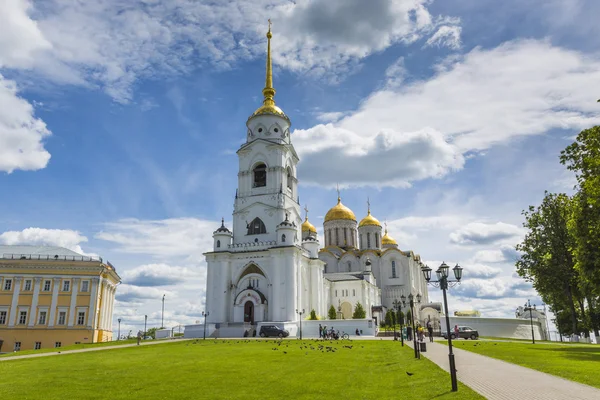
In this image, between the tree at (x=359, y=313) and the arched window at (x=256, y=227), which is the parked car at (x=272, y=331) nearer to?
the arched window at (x=256, y=227)

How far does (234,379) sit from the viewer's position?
47.3 feet

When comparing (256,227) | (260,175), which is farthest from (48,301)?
(260,175)

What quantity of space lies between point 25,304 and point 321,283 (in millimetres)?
32666

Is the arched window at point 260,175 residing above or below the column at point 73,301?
above

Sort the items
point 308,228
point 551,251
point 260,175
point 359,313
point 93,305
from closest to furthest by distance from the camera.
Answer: point 551,251 → point 93,305 → point 359,313 → point 260,175 → point 308,228

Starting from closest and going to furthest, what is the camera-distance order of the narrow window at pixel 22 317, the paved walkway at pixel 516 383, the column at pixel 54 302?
the paved walkway at pixel 516 383, the narrow window at pixel 22 317, the column at pixel 54 302

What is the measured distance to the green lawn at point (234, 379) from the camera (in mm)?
11906

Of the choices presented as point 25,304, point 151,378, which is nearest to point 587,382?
point 151,378

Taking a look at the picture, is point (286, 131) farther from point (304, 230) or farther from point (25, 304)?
point (25, 304)

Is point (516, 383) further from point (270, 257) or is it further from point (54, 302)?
point (54, 302)

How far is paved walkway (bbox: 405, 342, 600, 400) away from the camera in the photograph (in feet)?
36.6

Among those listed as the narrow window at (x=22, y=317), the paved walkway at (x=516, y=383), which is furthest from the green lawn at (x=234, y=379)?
the narrow window at (x=22, y=317)

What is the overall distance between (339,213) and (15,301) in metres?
47.2

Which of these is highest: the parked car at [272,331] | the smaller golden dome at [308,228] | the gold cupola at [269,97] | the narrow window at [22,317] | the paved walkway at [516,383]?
the gold cupola at [269,97]
